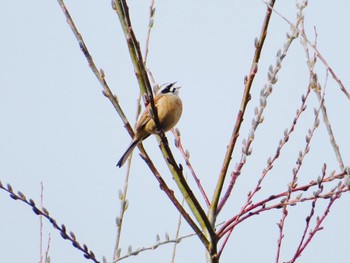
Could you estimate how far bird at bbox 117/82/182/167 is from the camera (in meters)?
4.34

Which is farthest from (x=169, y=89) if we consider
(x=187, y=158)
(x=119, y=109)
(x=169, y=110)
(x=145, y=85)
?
(x=145, y=85)

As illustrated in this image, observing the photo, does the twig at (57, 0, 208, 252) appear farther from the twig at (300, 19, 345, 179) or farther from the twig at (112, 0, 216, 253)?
the twig at (300, 19, 345, 179)

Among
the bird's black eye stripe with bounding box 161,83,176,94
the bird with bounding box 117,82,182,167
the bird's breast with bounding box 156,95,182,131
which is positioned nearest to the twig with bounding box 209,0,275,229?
the bird with bounding box 117,82,182,167

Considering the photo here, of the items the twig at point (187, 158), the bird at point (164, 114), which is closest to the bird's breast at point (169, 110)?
the bird at point (164, 114)

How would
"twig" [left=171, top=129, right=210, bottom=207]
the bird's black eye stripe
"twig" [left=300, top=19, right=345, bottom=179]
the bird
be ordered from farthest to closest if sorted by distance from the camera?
1. the bird's black eye stripe
2. the bird
3. "twig" [left=171, top=129, right=210, bottom=207]
4. "twig" [left=300, top=19, right=345, bottom=179]

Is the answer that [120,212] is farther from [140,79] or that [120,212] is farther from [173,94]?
[173,94]

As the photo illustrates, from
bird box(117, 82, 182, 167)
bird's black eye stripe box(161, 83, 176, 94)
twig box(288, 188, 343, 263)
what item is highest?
bird's black eye stripe box(161, 83, 176, 94)

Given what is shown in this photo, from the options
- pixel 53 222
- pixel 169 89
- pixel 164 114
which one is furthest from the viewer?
pixel 169 89

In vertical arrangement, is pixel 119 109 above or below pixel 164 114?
below

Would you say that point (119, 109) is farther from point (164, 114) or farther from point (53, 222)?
point (164, 114)

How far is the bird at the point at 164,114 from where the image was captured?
171 inches

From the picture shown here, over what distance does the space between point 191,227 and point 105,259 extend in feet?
1.20

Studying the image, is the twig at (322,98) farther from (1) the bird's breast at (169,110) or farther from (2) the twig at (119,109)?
(1) the bird's breast at (169,110)

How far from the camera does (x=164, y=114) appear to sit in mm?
4727
